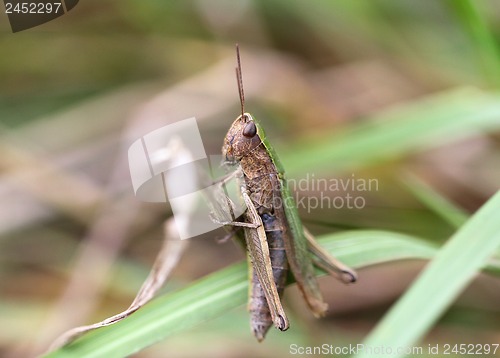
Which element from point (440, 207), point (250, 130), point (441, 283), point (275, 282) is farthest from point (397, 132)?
point (441, 283)

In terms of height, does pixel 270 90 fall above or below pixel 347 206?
above

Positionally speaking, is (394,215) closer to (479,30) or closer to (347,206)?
(347,206)

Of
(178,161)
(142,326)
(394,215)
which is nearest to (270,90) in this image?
(394,215)

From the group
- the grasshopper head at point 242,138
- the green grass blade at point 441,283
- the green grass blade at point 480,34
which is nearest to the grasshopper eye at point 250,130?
the grasshopper head at point 242,138

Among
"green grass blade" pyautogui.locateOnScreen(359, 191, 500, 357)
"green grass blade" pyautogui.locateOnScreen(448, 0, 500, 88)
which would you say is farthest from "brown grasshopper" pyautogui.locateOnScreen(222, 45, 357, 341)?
"green grass blade" pyautogui.locateOnScreen(448, 0, 500, 88)

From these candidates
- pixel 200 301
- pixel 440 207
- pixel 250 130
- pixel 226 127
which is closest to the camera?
pixel 200 301

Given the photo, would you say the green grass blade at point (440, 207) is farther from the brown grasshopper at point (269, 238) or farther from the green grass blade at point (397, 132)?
the brown grasshopper at point (269, 238)

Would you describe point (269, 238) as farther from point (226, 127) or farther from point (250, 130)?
point (226, 127)
